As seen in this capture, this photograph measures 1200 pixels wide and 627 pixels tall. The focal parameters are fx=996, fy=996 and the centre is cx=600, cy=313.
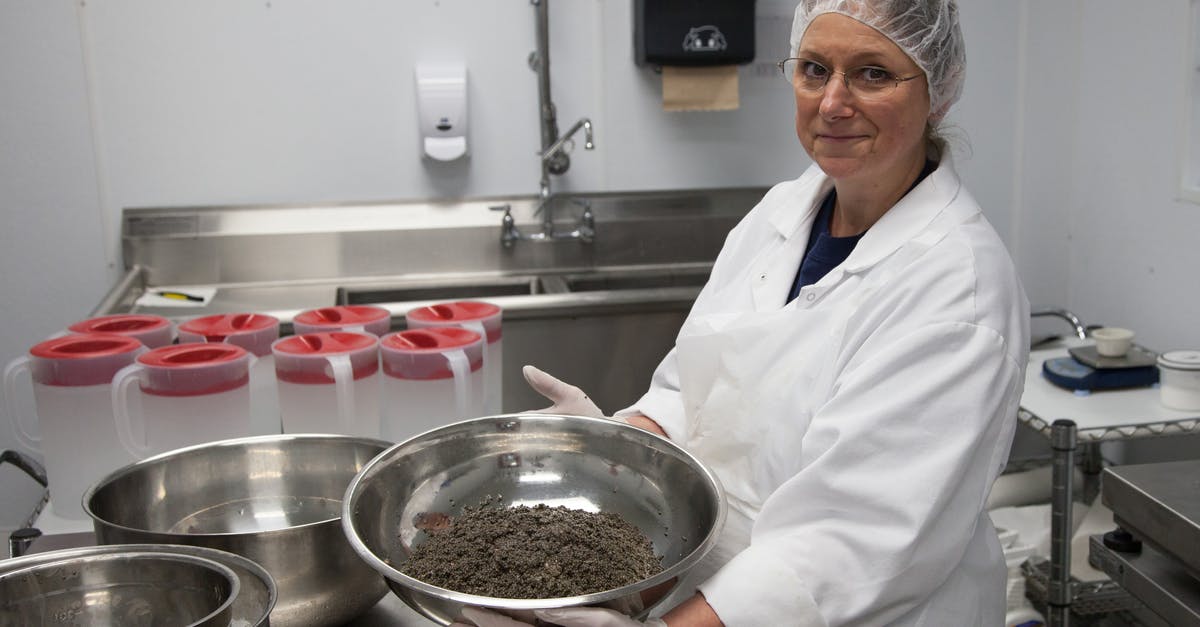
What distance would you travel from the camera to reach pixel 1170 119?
2504mm

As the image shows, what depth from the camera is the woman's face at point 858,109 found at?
1230mm

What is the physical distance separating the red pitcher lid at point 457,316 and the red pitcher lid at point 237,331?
22 centimetres

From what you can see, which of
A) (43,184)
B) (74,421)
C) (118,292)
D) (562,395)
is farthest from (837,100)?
(43,184)

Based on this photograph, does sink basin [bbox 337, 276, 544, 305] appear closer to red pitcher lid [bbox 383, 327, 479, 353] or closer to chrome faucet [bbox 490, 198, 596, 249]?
chrome faucet [bbox 490, 198, 596, 249]

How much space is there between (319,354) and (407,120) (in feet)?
5.51

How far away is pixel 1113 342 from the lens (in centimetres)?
230

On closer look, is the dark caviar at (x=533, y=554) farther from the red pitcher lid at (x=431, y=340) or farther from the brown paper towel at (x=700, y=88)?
the brown paper towel at (x=700, y=88)

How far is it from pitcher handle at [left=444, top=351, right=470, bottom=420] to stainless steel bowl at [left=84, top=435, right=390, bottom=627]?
21 cm

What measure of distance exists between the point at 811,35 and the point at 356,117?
6.21ft

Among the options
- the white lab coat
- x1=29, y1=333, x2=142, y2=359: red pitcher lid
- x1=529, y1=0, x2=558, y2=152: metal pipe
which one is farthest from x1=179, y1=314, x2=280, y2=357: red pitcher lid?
x1=529, y1=0, x2=558, y2=152: metal pipe

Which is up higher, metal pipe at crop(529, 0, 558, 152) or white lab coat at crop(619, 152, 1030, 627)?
metal pipe at crop(529, 0, 558, 152)

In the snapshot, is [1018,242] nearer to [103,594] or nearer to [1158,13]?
[1158,13]

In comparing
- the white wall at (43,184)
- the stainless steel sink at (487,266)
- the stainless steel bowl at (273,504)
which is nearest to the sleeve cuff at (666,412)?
the stainless steel bowl at (273,504)

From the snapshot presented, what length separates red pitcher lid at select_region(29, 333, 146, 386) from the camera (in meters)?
1.34
